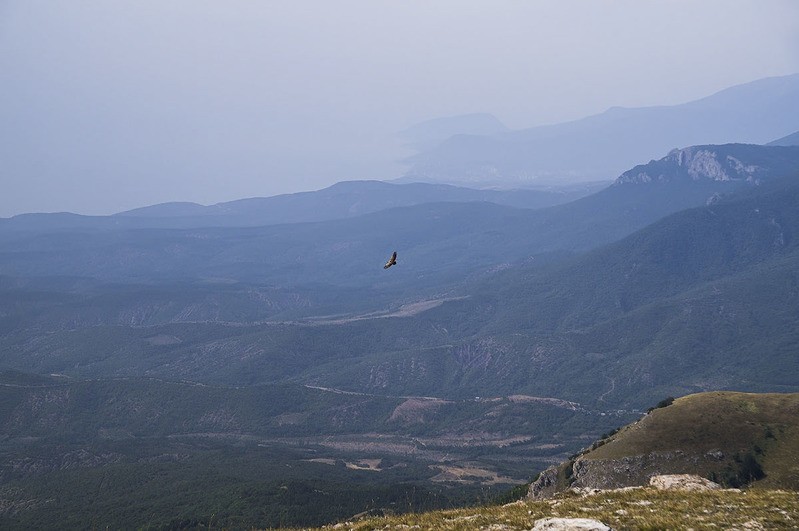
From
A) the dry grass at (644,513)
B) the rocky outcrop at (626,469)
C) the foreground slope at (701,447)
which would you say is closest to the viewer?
the dry grass at (644,513)

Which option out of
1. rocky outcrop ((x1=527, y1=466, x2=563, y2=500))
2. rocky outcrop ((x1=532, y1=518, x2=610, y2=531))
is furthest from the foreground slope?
rocky outcrop ((x1=532, y1=518, x2=610, y2=531))

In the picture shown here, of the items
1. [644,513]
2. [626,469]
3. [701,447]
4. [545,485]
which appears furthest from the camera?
[545,485]

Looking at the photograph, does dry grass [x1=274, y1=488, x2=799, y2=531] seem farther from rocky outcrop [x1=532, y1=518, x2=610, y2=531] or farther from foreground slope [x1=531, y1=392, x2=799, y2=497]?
foreground slope [x1=531, y1=392, x2=799, y2=497]

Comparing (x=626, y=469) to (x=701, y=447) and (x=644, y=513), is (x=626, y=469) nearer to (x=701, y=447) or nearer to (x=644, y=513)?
(x=701, y=447)

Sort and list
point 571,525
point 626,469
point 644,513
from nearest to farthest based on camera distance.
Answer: point 571,525 < point 644,513 < point 626,469

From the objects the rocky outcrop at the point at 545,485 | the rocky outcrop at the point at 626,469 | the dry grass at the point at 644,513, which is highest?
the dry grass at the point at 644,513

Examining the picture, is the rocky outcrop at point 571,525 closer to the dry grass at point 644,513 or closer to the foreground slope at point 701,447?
the dry grass at point 644,513

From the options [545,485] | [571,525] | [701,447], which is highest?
[571,525]

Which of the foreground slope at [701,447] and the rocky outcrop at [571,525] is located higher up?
the rocky outcrop at [571,525]

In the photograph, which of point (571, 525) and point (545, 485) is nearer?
point (571, 525)

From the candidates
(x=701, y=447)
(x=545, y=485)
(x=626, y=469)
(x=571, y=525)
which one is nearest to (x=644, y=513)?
(x=571, y=525)

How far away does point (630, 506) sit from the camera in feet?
107

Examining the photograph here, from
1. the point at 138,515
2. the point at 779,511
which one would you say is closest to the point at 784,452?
the point at 779,511

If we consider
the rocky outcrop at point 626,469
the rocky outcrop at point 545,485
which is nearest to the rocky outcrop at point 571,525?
the rocky outcrop at point 626,469
